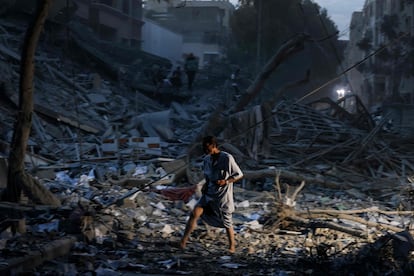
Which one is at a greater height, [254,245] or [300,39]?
[300,39]

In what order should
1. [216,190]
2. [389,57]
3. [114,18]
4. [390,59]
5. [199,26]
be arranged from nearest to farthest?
1. [216,190]
2. [114,18]
3. [389,57]
4. [390,59]
5. [199,26]

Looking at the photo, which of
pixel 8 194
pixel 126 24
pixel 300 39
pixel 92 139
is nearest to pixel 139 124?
pixel 92 139

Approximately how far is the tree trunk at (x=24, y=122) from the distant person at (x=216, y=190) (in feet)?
7.78

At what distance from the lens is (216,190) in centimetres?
739

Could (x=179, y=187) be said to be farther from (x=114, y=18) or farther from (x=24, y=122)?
(x=114, y=18)

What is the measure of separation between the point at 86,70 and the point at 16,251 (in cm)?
2054

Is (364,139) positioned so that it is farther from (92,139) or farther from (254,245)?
(254,245)

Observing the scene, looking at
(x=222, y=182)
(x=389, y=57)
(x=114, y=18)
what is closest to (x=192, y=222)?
(x=222, y=182)

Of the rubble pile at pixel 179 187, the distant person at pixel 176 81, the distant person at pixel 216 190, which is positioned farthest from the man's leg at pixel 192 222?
the distant person at pixel 176 81

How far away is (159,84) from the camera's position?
90.2 feet

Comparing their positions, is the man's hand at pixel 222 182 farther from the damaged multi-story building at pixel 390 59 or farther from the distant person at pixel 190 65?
the damaged multi-story building at pixel 390 59

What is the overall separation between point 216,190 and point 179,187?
4.75 m

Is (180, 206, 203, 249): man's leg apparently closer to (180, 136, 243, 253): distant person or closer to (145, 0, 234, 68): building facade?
(180, 136, 243, 253): distant person

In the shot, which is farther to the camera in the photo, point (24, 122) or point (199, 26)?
point (199, 26)
